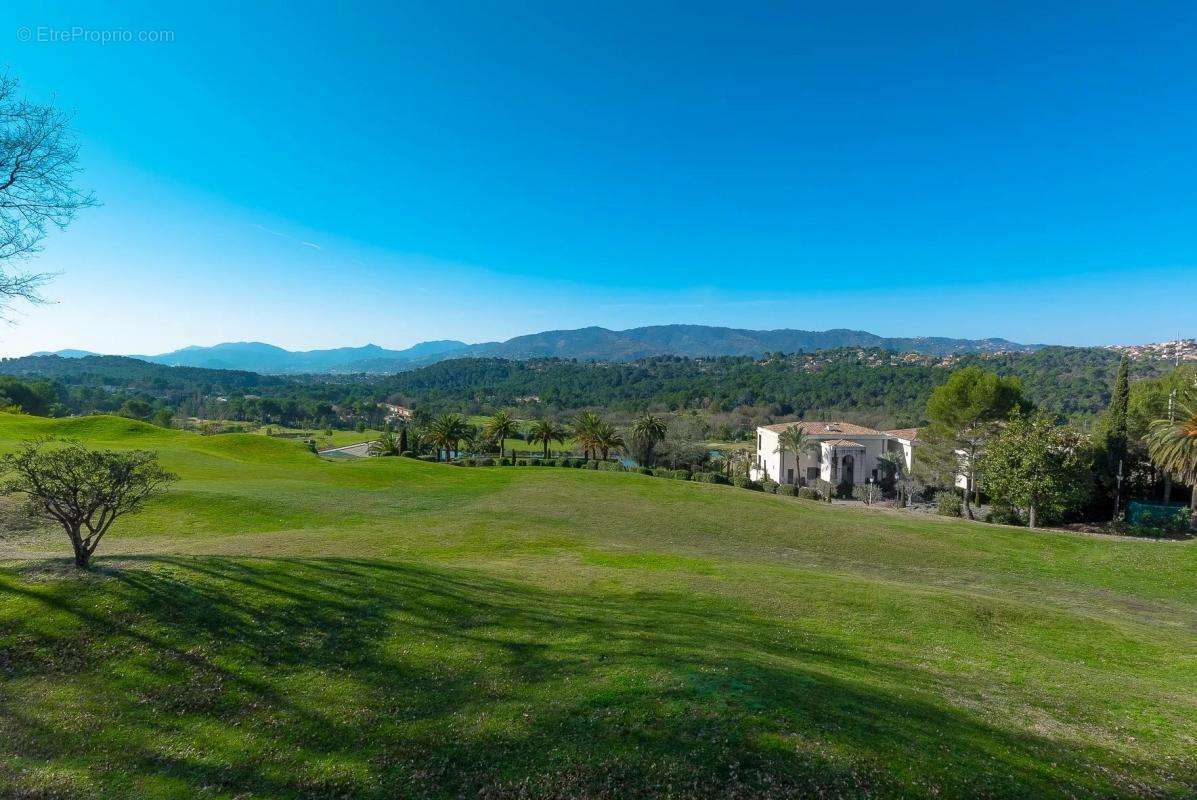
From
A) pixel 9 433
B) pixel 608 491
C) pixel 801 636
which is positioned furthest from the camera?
pixel 608 491

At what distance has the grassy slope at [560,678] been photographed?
6.46m

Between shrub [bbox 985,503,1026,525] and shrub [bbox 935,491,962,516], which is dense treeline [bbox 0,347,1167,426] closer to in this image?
shrub [bbox 935,491,962,516]

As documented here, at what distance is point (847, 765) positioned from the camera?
6.55 m

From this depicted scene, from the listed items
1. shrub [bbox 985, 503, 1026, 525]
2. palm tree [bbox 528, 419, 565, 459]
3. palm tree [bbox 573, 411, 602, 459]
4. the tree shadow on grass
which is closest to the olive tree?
shrub [bbox 985, 503, 1026, 525]

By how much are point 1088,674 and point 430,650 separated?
14212 millimetres

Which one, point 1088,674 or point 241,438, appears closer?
point 1088,674

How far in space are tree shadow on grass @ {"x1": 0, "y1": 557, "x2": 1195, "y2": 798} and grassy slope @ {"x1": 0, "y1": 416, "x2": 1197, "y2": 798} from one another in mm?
43

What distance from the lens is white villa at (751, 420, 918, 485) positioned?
182 feet

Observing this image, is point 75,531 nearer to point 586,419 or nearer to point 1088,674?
point 1088,674

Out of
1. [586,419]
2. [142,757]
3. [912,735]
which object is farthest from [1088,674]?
[586,419]

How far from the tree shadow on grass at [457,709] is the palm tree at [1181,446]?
3596 cm

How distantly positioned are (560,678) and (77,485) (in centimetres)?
1120

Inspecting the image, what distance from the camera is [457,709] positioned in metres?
7.80

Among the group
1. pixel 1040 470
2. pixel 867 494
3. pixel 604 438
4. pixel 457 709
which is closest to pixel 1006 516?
pixel 1040 470
